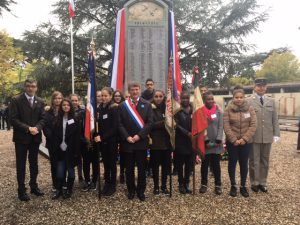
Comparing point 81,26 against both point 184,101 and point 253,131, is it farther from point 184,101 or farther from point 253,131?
point 253,131

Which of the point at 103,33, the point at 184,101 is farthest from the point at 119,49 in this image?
the point at 103,33

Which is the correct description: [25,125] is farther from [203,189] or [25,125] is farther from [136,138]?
[203,189]

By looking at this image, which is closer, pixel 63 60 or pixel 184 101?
pixel 184 101

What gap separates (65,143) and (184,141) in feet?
6.48

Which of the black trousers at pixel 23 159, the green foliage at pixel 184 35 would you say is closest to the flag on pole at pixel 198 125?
the black trousers at pixel 23 159

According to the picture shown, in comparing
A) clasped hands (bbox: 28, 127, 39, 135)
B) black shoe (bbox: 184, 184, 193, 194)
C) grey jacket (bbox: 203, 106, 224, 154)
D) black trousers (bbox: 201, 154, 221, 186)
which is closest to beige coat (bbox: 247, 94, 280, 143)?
grey jacket (bbox: 203, 106, 224, 154)

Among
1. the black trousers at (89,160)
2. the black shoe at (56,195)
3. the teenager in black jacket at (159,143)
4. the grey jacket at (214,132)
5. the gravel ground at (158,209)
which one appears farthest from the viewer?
the black trousers at (89,160)

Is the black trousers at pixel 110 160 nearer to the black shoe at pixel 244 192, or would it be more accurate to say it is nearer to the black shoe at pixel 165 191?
the black shoe at pixel 165 191

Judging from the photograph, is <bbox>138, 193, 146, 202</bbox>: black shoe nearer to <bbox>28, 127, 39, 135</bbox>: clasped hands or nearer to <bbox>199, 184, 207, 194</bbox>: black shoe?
<bbox>199, 184, 207, 194</bbox>: black shoe

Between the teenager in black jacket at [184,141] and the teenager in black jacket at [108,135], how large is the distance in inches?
42.1

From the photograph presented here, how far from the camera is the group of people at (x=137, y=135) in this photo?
464 centimetres

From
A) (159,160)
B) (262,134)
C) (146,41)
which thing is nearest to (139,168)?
(159,160)

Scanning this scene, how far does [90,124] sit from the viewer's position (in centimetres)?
464

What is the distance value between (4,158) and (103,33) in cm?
654
